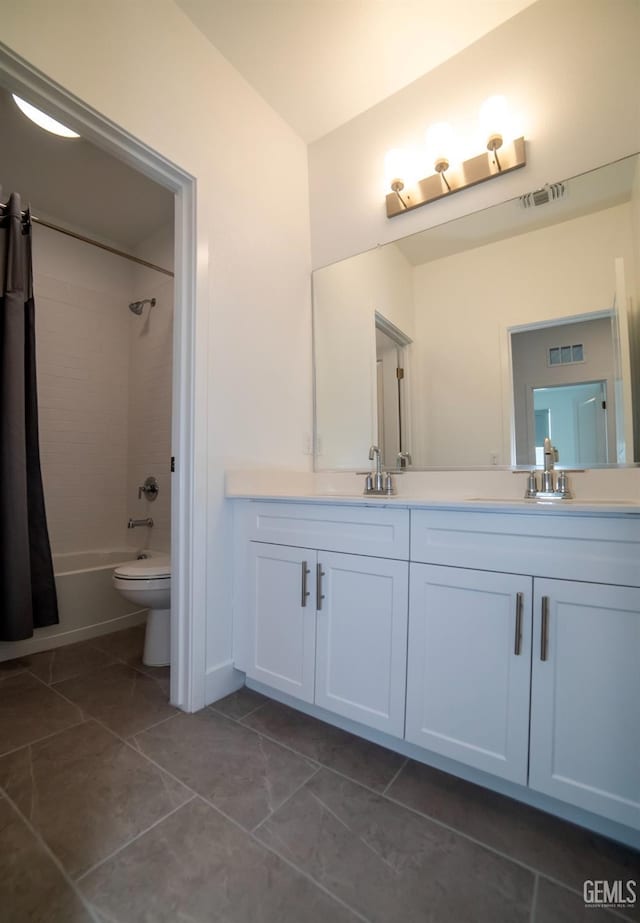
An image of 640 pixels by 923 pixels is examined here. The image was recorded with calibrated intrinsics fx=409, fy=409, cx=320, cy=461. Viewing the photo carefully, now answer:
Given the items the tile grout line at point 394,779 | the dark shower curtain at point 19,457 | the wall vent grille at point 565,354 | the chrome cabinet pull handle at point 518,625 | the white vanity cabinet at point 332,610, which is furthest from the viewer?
the dark shower curtain at point 19,457

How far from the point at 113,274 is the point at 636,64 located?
3022mm

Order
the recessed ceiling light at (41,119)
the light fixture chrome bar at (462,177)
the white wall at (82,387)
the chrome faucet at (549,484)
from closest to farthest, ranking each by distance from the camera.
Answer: the chrome faucet at (549,484)
the light fixture chrome bar at (462,177)
the recessed ceiling light at (41,119)
the white wall at (82,387)

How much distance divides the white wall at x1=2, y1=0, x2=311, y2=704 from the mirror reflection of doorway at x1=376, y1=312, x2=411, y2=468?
1.31ft

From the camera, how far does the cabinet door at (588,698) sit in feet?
3.06

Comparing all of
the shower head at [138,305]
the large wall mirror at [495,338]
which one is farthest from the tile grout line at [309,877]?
the shower head at [138,305]

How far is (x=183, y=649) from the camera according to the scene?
5.00 ft

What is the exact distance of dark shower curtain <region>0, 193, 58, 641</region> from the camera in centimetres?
186

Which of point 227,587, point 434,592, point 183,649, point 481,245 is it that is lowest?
point 183,649

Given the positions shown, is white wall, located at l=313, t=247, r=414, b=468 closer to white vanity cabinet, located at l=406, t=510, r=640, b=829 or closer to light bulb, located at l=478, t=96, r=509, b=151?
light bulb, located at l=478, t=96, r=509, b=151

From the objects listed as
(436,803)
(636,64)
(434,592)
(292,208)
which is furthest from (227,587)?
(636,64)

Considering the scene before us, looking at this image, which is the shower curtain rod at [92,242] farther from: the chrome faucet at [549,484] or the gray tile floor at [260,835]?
the chrome faucet at [549,484]

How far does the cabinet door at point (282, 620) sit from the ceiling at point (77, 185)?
7.16 feet

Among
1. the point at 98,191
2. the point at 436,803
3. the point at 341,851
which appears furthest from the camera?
the point at 98,191

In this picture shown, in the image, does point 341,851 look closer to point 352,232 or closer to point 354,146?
point 352,232
